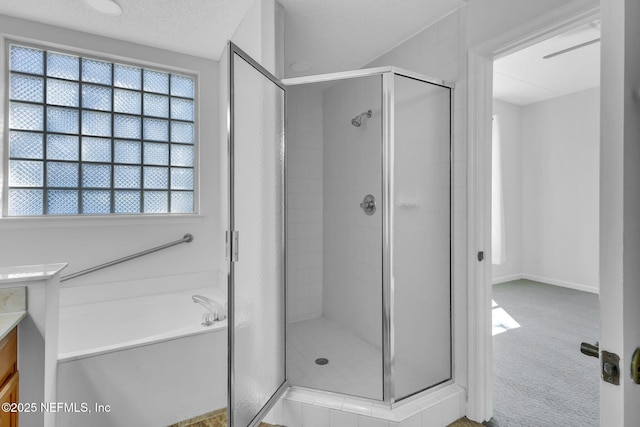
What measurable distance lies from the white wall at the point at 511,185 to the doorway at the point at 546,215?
0.02 metres

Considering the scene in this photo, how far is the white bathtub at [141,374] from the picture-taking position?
1.52 meters

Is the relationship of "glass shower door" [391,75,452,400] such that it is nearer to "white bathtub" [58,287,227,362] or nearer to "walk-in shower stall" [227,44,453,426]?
"walk-in shower stall" [227,44,453,426]

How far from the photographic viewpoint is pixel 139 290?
2.44 metres

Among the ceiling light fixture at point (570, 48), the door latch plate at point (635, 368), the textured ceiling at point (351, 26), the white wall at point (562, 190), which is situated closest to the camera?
the door latch plate at point (635, 368)

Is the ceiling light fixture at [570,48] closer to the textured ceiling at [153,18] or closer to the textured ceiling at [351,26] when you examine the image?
the textured ceiling at [351,26]

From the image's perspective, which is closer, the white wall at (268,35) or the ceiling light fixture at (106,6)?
the white wall at (268,35)

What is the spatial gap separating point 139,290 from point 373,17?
2693 mm

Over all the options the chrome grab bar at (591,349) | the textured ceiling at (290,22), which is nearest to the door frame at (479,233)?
the textured ceiling at (290,22)

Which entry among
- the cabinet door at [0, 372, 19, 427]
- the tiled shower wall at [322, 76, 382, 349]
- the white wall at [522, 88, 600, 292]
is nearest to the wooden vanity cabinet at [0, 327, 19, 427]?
the cabinet door at [0, 372, 19, 427]

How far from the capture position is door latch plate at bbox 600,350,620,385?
1.68 feet

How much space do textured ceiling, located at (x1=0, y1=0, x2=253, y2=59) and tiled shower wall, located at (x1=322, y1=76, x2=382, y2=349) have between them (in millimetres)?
955

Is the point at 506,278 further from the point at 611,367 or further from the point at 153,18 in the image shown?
the point at 153,18

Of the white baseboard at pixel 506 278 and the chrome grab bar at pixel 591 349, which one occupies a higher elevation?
the chrome grab bar at pixel 591 349

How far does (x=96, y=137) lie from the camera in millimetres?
2377
